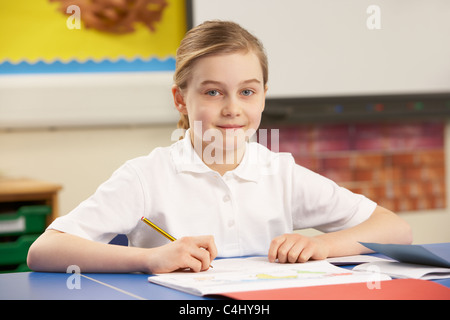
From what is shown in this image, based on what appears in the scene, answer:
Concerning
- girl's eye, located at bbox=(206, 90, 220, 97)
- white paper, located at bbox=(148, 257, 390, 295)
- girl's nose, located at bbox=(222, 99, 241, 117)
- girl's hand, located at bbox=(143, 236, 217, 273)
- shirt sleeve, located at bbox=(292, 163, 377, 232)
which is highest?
girl's eye, located at bbox=(206, 90, 220, 97)

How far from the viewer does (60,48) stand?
2248mm

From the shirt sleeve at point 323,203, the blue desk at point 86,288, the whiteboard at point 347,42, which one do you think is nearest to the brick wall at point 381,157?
the whiteboard at point 347,42

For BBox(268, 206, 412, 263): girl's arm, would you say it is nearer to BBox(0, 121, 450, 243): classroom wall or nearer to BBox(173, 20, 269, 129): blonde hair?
BBox(173, 20, 269, 129): blonde hair

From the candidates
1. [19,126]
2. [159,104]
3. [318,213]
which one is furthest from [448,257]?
[19,126]

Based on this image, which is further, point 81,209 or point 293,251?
point 81,209

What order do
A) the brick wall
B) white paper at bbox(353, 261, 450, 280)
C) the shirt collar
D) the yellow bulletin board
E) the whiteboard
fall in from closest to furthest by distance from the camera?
white paper at bbox(353, 261, 450, 280)
the shirt collar
the yellow bulletin board
the whiteboard
the brick wall

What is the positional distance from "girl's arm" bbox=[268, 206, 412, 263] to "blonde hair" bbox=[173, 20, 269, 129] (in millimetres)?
383

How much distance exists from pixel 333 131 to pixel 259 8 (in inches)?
23.7

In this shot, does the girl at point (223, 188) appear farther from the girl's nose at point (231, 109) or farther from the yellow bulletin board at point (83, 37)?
the yellow bulletin board at point (83, 37)

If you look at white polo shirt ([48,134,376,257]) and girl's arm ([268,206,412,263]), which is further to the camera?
white polo shirt ([48,134,376,257])

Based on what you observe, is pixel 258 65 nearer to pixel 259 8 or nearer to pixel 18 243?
pixel 18 243

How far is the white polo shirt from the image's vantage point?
3.66 ft

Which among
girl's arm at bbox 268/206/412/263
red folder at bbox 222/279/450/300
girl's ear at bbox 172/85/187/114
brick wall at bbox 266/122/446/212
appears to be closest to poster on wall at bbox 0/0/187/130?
brick wall at bbox 266/122/446/212

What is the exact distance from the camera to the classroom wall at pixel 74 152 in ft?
7.29
